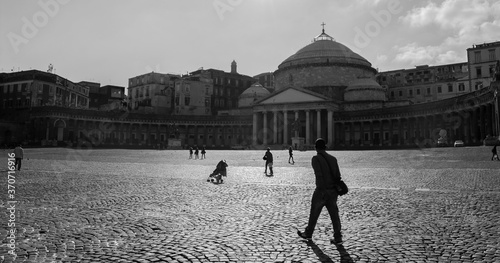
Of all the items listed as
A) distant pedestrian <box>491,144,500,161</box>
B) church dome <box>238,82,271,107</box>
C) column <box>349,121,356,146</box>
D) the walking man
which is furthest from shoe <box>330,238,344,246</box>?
church dome <box>238,82,271,107</box>

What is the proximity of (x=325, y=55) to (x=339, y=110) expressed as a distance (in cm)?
1688

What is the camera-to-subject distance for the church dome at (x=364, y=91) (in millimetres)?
80750

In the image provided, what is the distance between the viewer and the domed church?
62438 millimetres

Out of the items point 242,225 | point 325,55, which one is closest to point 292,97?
point 325,55

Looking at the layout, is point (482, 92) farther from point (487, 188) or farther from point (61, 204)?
point (61, 204)

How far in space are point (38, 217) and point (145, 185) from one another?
638 centimetres

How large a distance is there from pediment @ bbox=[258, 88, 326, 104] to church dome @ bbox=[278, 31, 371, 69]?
15.5 meters

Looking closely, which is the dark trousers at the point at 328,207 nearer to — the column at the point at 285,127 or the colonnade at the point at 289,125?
the colonnade at the point at 289,125

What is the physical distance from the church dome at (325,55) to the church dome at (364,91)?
819 cm

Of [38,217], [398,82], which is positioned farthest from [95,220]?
[398,82]

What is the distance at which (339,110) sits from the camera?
80.2 meters

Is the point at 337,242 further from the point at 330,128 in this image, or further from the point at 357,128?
the point at 357,128

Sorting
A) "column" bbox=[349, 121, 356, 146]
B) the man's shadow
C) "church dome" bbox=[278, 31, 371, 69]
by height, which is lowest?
the man's shadow

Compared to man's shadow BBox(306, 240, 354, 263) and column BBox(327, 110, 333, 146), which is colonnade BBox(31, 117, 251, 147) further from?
man's shadow BBox(306, 240, 354, 263)
